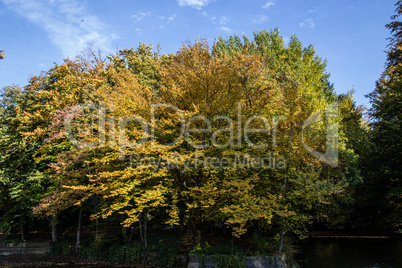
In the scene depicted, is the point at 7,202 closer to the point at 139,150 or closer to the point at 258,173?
the point at 139,150

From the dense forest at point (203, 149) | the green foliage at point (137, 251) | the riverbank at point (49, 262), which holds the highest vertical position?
the dense forest at point (203, 149)

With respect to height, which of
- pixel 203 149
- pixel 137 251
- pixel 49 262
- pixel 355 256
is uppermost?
pixel 203 149

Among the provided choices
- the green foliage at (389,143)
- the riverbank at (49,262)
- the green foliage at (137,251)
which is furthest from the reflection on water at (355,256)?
the riverbank at (49,262)

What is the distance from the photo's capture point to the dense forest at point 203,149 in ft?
42.3

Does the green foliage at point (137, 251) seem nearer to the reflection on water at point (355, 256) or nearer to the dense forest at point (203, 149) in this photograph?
the dense forest at point (203, 149)

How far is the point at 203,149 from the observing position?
45.4 feet

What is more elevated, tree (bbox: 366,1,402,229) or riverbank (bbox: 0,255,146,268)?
tree (bbox: 366,1,402,229)

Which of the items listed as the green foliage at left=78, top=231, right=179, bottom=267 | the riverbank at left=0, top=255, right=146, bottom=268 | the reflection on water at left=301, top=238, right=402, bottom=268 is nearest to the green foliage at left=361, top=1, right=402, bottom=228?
the reflection on water at left=301, top=238, right=402, bottom=268

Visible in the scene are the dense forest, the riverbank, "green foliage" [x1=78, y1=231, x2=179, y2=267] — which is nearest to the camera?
the dense forest

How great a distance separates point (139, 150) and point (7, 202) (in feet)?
53.2

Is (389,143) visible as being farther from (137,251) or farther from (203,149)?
(137,251)

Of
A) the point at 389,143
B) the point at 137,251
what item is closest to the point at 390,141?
the point at 389,143

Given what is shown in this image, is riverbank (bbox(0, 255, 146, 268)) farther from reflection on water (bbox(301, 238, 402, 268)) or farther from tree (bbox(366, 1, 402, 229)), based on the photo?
tree (bbox(366, 1, 402, 229))

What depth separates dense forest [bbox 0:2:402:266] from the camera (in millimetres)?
12898
